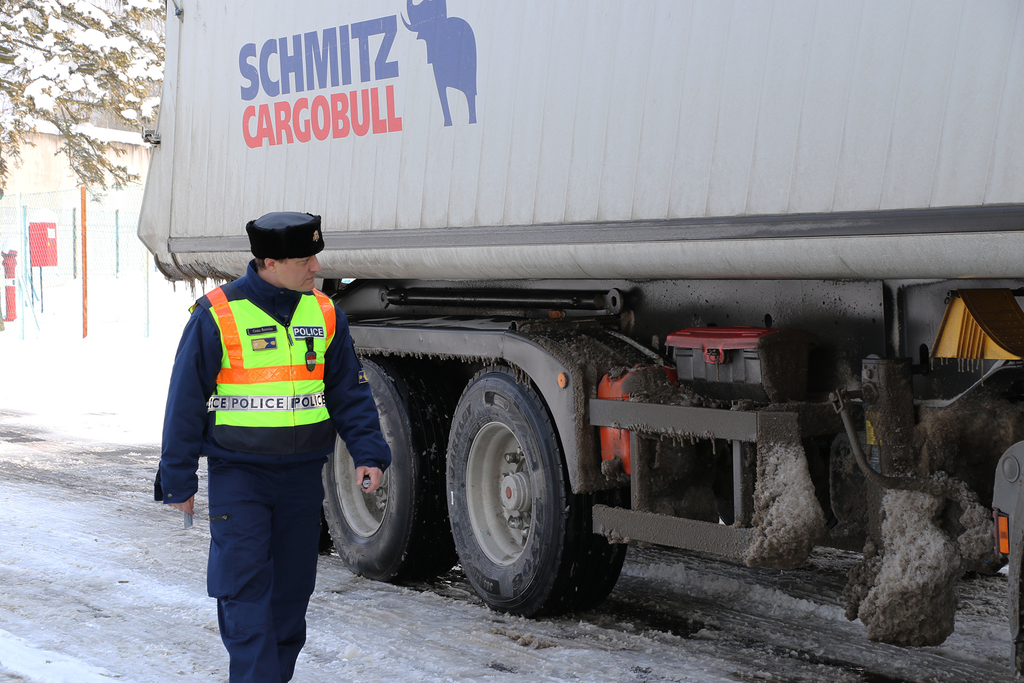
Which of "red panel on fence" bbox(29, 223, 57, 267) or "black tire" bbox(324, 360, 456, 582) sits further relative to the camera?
"red panel on fence" bbox(29, 223, 57, 267)

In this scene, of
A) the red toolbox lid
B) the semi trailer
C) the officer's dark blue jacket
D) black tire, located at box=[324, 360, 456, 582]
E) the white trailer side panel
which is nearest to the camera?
the white trailer side panel

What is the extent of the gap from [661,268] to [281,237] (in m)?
1.51

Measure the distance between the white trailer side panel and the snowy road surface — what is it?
5.22 feet

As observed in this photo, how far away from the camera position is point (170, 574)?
6.07 metres

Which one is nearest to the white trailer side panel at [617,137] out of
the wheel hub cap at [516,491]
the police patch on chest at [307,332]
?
the wheel hub cap at [516,491]

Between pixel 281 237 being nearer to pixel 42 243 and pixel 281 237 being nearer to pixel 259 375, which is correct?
pixel 259 375

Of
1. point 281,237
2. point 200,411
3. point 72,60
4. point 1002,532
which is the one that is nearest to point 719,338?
point 1002,532

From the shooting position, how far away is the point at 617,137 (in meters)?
4.60

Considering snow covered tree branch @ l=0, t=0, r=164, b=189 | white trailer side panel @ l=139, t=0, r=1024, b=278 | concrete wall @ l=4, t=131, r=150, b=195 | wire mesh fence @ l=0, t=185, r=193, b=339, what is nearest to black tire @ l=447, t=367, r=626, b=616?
white trailer side panel @ l=139, t=0, r=1024, b=278

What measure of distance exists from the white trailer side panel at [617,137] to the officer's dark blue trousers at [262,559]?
1604 mm

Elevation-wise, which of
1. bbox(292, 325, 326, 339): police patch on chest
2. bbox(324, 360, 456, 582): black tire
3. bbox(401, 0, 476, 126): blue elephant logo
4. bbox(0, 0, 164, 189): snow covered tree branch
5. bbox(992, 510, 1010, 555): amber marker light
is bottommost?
bbox(324, 360, 456, 582): black tire

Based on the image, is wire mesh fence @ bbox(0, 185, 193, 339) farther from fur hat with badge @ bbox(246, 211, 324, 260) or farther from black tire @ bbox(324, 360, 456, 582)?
fur hat with badge @ bbox(246, 211, 324, 260)

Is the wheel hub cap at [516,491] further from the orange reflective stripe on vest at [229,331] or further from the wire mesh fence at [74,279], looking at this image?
the wire mesh fence at [74,279]

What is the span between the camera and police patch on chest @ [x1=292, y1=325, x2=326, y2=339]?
4004 mm
